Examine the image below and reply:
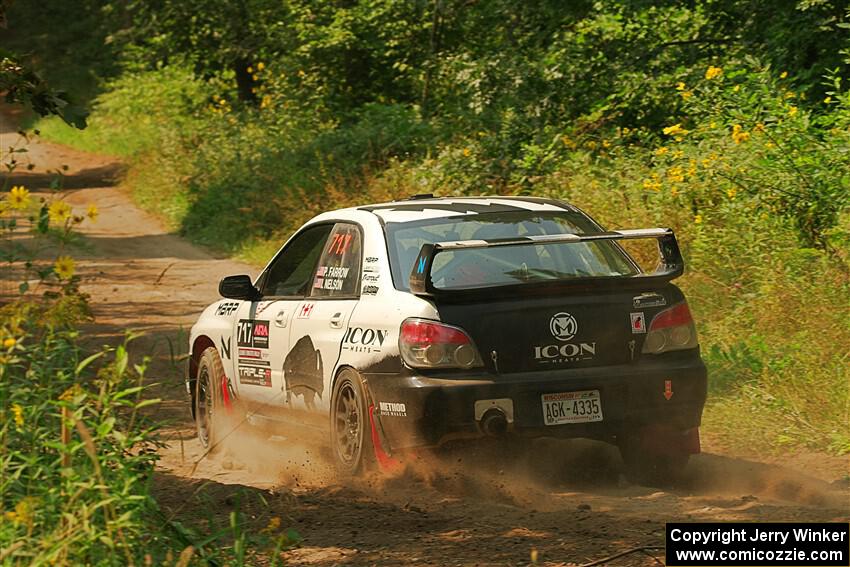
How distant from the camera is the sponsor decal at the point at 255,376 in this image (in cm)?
895

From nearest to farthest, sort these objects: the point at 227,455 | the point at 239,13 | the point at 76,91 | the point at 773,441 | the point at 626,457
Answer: the point at 626,457
the point at 773,441
the point at 227,455
the point at 239,13
the point at 76,91

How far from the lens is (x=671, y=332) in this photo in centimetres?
749

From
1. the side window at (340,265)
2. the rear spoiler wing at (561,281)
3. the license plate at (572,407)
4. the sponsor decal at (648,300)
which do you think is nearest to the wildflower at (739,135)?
the rear spoiler wing at (561,281)

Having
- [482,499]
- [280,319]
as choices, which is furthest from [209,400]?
[482,499]

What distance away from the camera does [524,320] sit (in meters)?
7.20

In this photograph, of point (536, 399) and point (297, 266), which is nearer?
point (536, 399)

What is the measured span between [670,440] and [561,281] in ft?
3.72

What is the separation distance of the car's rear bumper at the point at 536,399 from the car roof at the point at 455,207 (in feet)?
4.11

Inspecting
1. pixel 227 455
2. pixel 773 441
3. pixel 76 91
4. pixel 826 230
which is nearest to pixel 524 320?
pixel 773 441

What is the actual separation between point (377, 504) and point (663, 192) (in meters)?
6.54

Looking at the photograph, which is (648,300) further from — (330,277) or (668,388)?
(330,277)

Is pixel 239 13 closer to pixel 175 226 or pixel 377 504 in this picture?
pixel 175 226

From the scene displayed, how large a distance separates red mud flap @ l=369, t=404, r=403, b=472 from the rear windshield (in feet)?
2.50

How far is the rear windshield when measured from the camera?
7.60m
